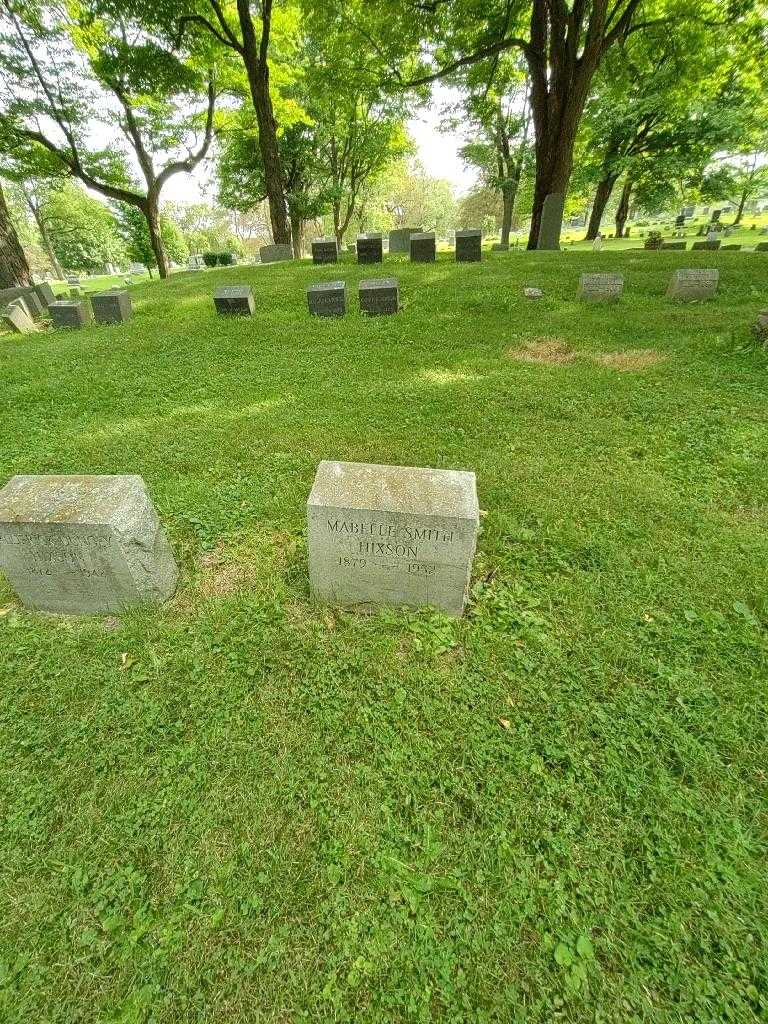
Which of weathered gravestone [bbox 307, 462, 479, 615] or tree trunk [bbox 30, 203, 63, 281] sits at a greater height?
tree trunk [bbox 30, 203, 63, 281]

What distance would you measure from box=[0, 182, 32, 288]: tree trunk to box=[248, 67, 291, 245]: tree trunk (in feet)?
26.6

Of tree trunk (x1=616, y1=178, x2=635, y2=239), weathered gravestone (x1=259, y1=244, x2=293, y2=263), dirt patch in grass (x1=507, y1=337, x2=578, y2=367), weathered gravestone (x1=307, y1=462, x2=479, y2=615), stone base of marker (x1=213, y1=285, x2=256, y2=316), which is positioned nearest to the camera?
weathered gravestone (x1=307, y1=462, x2=479, y2=615)

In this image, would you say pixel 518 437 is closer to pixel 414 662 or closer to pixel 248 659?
pixel 414 662

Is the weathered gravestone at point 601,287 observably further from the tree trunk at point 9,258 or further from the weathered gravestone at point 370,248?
the tree trunk at point 9,258

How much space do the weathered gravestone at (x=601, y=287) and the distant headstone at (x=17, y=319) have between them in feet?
43.9

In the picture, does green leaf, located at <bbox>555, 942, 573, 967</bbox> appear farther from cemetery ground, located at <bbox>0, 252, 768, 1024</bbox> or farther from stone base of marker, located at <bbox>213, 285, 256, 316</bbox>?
stone base of marker, located at <bbox>213, 285, 256, 316</bbox>

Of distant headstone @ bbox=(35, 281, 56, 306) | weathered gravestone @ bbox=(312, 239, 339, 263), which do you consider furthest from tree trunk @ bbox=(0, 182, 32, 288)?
weathered gravestone @ bbox=(312, 239, 339, 263)

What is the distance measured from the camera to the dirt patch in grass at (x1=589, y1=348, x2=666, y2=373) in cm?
668

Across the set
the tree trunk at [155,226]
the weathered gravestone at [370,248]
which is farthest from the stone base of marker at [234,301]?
the tree trunk at [155,226]

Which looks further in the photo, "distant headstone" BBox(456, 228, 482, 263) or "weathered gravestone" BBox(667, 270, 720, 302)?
"distant headstone" BBox(456, 228, 482, 263)

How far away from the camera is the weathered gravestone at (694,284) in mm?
9133

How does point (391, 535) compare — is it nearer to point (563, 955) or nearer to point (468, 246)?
point (563, 955)

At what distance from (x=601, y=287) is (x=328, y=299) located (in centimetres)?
583

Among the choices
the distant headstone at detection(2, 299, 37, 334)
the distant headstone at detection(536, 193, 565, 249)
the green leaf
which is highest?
the distant headstone at detection(536, 193, 565, 249)
